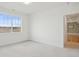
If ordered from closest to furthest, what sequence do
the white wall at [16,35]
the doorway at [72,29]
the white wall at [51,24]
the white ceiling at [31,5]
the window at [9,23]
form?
the white ceiling at [31,5] → the white wall at [51,24] → the white wall at [16,35] → the window at [9,23] → the doorway at [72,29]

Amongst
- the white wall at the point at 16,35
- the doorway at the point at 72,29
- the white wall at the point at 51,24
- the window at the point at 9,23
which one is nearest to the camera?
the white wall at the point at 51,24

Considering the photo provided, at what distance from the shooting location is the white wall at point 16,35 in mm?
4984

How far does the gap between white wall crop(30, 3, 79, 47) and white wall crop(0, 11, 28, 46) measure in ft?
2.07

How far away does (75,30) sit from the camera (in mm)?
6742

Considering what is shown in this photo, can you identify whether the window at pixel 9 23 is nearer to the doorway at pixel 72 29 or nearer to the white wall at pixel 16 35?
the white wall at pixel 16 35

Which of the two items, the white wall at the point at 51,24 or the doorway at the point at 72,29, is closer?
the white wall at the point at 51,24

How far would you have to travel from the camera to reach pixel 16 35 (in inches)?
226

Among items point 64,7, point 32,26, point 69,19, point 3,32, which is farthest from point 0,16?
point 69,19

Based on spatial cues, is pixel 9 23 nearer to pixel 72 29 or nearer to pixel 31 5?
pixel 31 5

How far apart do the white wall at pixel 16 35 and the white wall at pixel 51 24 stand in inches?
24.8

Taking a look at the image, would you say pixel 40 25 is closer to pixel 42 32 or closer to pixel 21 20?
pixel 42 32

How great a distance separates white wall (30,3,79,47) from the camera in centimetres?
424

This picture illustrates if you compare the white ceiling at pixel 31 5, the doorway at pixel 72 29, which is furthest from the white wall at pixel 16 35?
the doorway at pixel 72 29

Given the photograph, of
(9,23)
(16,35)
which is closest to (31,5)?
(9,23)
